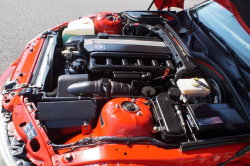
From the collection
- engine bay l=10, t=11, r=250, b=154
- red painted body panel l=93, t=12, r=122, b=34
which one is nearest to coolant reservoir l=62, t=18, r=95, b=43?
red painted body panel l=93, t=12, r=122, b=34

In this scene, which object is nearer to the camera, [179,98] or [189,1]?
[179,98]

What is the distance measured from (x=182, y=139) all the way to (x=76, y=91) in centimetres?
94

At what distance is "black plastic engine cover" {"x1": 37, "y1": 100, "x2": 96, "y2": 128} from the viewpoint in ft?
4.83

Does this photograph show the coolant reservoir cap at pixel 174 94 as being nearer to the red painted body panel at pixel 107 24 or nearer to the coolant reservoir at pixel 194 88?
the coolant reservoir at pixel 194 88

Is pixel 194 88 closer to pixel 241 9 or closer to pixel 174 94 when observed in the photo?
pixel 174 94

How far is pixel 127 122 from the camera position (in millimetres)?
1361

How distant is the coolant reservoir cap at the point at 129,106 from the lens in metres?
1.46

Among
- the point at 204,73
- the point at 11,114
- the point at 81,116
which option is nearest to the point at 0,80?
the point at 11,114

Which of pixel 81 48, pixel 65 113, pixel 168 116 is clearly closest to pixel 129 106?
pixel 168 116

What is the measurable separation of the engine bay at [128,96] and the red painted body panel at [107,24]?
1.58ft

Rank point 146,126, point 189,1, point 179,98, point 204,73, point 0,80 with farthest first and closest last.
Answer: point 189,1, point 0,80, point 204,73, point 179,98, point 146,126

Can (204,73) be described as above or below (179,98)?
above

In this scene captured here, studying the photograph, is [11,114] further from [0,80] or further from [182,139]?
[182,139]

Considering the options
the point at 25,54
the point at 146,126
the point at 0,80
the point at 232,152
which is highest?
the point at 25,54
